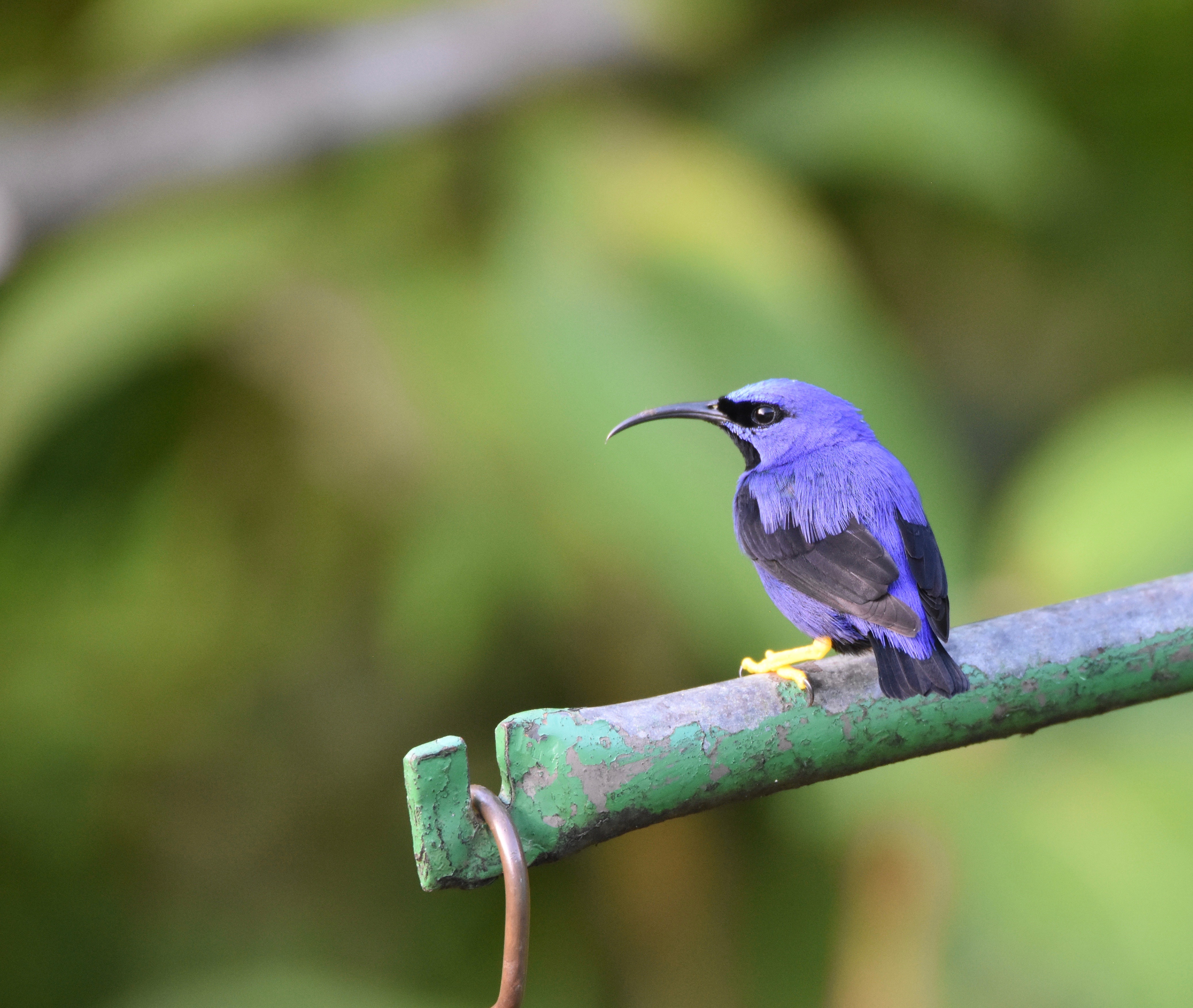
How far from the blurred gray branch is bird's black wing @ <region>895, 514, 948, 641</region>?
2914mm

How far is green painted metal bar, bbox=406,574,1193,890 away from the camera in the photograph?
1.12 metres

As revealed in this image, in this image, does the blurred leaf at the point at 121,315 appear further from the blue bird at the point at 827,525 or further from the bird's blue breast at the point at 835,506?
the bird's blue breast at the point at 835,506

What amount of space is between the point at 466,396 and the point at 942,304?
2.53 meters

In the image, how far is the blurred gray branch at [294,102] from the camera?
153 inches

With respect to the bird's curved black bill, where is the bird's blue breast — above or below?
below

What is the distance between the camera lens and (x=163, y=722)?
3.97 metres

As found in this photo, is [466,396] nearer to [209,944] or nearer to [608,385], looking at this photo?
[608,385]

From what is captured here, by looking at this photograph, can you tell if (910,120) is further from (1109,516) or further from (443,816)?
(443,816)

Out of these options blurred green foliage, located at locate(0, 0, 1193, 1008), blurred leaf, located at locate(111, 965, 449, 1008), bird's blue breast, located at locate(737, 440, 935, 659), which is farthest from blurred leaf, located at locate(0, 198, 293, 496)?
bird's blue breast, located at locate(737, 440, 935, 659)

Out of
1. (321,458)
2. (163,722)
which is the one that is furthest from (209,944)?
(321,458)

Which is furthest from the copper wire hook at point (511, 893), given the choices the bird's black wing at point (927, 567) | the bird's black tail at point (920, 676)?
the bird's black wing at point (927, 567)

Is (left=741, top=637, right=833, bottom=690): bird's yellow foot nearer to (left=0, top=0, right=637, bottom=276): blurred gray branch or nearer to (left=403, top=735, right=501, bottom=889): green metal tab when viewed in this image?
(left=403, top=735, right=501, bottom=889): green metal tab

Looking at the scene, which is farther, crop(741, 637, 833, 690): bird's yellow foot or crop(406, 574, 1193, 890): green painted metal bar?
crop(741, 637, 833, 690): bird's yellow foot

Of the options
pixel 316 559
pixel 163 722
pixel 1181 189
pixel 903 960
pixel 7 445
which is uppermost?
pixel 1181 189
